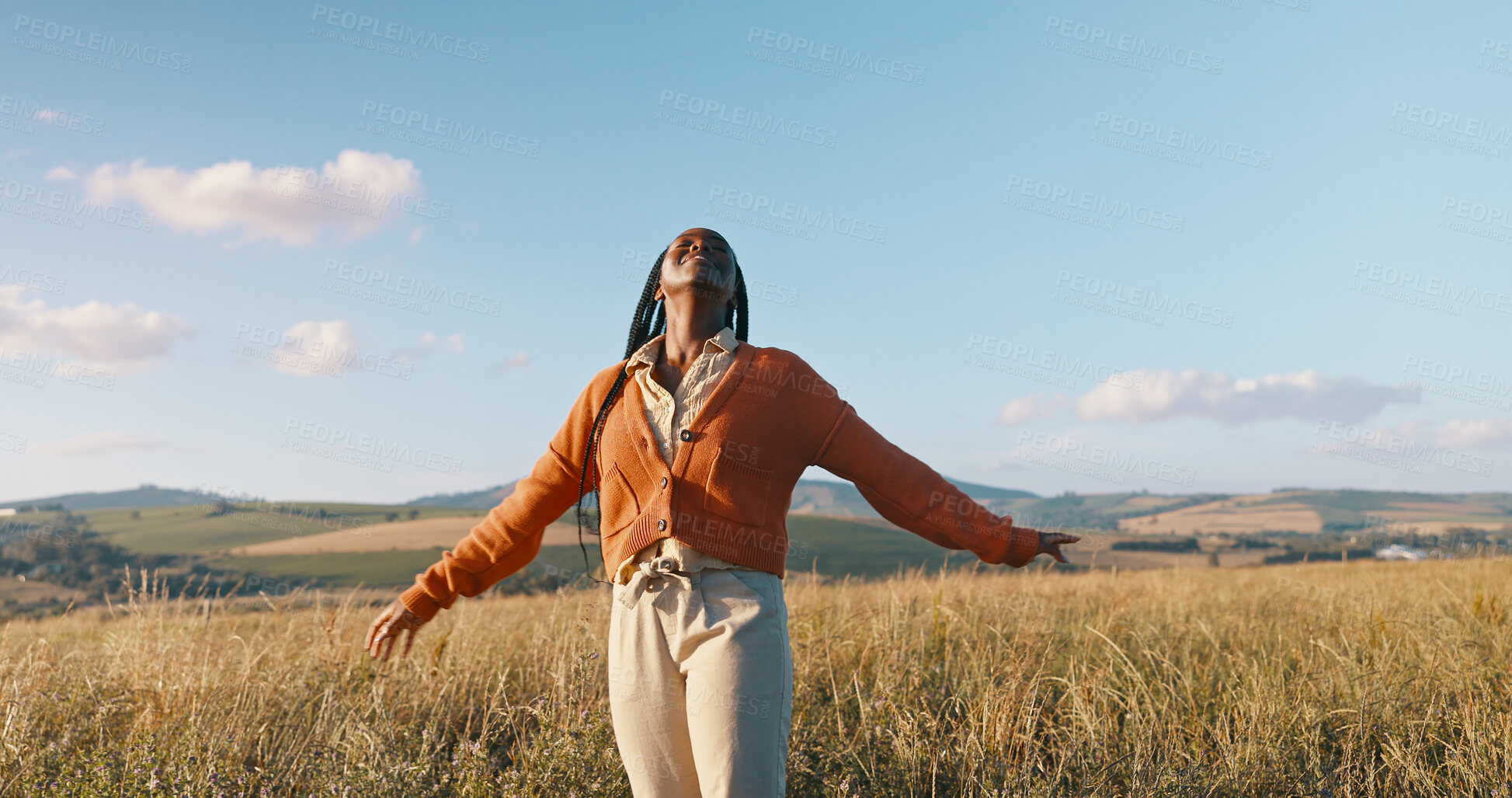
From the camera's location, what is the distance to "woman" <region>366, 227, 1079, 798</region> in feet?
7.77

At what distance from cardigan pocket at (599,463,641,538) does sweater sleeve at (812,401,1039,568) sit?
0.63 meters

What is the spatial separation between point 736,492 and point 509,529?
107cm

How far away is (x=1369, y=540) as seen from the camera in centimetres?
839

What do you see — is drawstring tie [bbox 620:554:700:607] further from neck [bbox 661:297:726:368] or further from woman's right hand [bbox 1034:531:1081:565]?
woman's right hand [bbox 1034:531:1081:565]

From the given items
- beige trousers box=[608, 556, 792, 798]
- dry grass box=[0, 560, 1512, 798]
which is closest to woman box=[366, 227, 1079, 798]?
beige trousers box=[608, 556, 792, 798]

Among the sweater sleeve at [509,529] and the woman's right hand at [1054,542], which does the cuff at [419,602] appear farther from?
the woman's right hand at [1054,542]

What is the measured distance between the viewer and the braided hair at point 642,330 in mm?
2961

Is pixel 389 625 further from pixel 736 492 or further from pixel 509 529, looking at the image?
pixel 736 492

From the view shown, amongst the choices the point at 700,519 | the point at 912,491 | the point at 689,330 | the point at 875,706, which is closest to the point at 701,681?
the point at 700,519

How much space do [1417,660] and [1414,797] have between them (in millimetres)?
1715

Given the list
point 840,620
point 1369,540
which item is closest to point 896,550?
point 1369,540

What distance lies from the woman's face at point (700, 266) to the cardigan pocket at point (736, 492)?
60 cm

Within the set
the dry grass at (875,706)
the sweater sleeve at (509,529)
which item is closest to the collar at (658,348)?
the sweater sleeve at (509,529)

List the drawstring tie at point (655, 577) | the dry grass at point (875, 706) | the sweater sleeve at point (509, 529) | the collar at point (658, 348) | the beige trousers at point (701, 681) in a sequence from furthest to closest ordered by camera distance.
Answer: the dry grass at point (875, 706)
the sweater sleeve at point (509, 529)
the collar at point (658, 348)
the drawstring tie at point (655, 577)
the beige trousers at point (701, 681)
